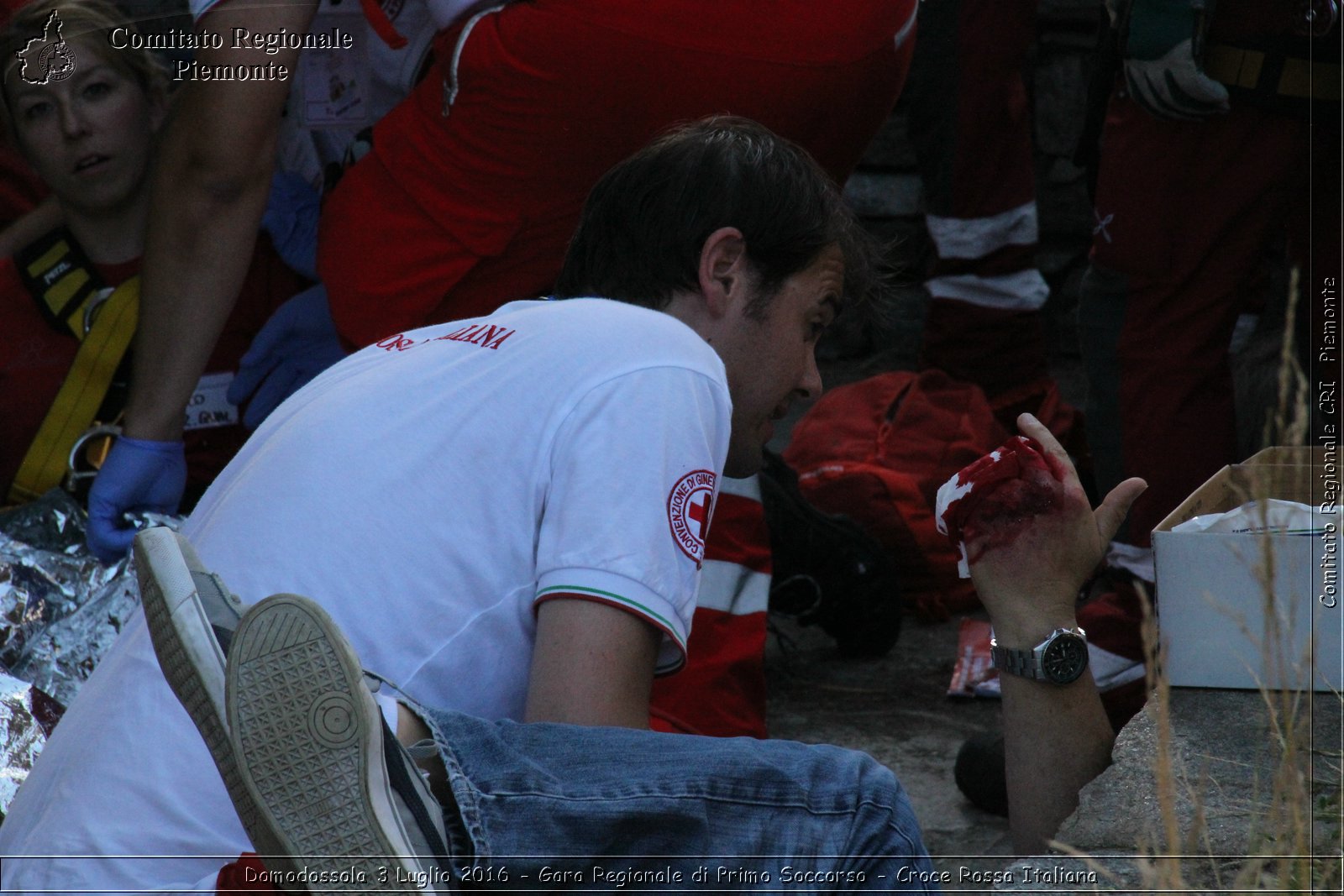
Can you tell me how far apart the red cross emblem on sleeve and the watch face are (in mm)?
424

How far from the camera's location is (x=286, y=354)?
2.86 meters

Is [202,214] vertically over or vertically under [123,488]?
over

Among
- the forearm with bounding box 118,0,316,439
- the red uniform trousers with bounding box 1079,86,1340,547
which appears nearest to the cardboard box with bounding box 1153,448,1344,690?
the red uniform trousers with bounding box 1079,86,1340,547

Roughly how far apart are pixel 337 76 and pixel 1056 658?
1.90 meters

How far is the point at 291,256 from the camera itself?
9.43ft

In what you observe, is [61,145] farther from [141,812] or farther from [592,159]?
[141,812]

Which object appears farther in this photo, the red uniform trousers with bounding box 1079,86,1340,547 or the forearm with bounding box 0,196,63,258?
the forearm with bounding box 0,196,63,258

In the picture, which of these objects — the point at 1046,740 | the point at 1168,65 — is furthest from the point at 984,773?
the point at 1168,65

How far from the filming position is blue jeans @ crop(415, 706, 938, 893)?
44.6 inches

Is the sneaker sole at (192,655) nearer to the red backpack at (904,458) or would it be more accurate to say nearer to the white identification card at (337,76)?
the white identification card at (337,76)

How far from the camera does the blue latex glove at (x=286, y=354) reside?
2.83 meters

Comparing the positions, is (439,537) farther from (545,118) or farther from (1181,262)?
(1181,262)

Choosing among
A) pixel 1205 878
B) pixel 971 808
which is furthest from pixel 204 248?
pixel 1205 878

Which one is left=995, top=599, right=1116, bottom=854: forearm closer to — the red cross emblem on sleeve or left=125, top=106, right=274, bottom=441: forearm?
the red cross emblem on sleeve
